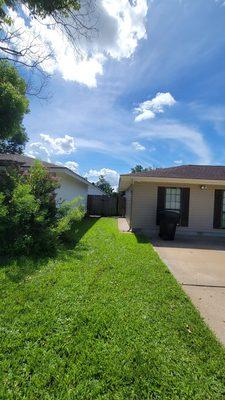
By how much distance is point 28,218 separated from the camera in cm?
778

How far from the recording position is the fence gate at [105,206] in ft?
84.0

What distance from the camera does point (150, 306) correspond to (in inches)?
180

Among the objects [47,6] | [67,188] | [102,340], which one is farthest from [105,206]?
[102,340]

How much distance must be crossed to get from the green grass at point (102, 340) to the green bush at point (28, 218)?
4.90 ft

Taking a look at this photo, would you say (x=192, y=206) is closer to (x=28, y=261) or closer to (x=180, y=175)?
(x=180, y=175)

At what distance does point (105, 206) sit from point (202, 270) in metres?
18.8

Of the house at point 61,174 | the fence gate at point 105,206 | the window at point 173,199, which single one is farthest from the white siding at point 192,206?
the fence gate at point 105,206

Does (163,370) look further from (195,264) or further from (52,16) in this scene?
(52,16)

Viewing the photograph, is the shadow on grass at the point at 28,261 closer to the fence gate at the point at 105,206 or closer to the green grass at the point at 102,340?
the green grass at the point at 102,340

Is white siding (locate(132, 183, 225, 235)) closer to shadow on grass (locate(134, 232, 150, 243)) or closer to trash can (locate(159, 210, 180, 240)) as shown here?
shadow on grass (locate(134, 232, 150, 243))

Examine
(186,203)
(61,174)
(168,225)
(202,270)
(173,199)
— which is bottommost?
(202,270)

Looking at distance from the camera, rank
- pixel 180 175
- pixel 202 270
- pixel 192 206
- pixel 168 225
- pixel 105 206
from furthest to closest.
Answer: pixel 105 206, pixel 192 206, pixel 180 175, pixel 168 225, pixel 202 270

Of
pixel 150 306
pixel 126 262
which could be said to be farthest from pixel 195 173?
pixel 150 306

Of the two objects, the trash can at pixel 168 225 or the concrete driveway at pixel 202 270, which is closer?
the concrete driveway at pixel 202 270
